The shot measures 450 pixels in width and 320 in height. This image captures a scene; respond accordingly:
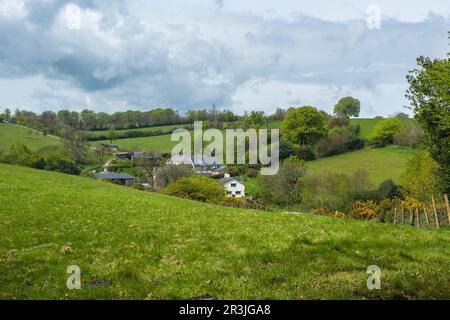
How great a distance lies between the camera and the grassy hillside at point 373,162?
115863mm

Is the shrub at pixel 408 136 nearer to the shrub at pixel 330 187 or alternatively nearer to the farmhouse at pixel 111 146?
the shrub at pixel 330 187

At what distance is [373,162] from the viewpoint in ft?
419

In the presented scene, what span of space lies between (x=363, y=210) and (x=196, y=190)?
3319 cm

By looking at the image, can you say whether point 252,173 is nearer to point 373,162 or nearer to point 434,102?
point 373,162

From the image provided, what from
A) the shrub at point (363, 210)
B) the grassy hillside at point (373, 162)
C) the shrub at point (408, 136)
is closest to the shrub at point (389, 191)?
the shrub at point (363, 210)

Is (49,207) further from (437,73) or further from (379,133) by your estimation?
(379,133)

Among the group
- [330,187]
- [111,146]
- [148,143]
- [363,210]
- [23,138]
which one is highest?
[23,138]

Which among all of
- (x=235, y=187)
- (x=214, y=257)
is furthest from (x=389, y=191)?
(x=214, y=257)

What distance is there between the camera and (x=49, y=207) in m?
28.1

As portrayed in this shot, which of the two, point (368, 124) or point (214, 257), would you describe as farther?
point (368, 124)

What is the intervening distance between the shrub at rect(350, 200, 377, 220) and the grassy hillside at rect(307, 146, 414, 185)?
1042 inches

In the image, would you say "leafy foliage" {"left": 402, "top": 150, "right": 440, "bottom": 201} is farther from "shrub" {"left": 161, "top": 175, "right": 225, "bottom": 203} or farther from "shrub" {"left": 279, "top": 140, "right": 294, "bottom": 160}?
"shrub" {"left": 279, "top": 140, "right": 294, "bottom": 160}

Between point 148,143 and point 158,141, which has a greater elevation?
point 158,141
